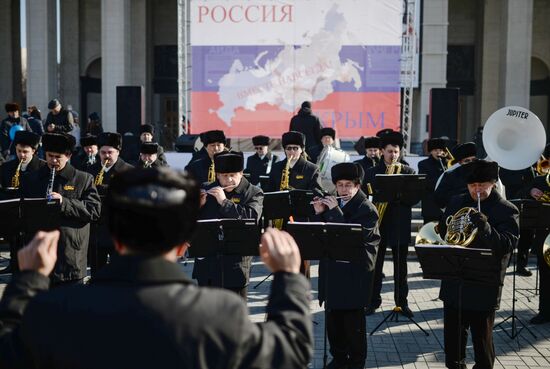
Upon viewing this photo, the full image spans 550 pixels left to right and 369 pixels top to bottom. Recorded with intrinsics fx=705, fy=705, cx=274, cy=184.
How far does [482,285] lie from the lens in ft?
19.2

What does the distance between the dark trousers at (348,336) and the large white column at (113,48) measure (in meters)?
21.9

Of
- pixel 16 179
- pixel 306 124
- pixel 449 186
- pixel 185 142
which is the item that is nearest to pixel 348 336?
pixel 449 186

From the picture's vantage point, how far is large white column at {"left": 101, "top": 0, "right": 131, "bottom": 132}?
87.6 feet

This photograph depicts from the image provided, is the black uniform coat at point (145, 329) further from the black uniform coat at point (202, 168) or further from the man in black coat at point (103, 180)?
the black uniform coat at point (202, 168)

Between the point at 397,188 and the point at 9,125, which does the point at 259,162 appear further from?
the point at 9,125

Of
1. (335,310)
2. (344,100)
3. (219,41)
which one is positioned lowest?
(335,310)

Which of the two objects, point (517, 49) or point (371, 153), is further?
point (517, 49)

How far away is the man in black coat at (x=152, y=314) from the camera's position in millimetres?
2057

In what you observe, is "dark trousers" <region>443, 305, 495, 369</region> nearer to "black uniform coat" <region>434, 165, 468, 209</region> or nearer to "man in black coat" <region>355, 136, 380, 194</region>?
"black uniform coat" <region>434, 165, 468, 209</region>

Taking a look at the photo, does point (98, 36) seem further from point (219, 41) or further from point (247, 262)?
point (247, 262)

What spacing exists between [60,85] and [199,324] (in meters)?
33.3

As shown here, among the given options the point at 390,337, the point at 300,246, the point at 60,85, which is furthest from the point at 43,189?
the point at 60,85

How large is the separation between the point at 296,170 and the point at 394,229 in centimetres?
175

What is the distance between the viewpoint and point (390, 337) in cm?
827
